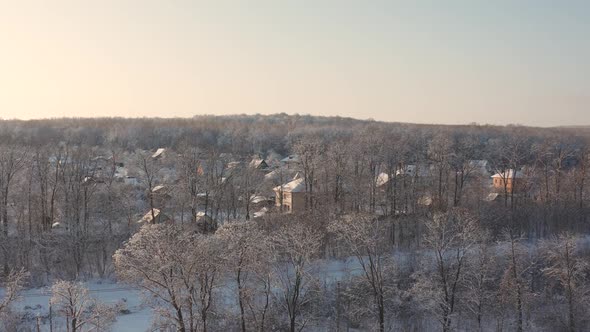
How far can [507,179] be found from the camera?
45500 mm

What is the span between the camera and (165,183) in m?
45.1

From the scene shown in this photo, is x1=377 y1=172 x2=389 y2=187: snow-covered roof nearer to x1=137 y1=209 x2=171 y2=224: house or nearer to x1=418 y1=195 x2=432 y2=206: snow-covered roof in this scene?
x1=418 y1=195 x2=432 y2=206: snow-covered roof

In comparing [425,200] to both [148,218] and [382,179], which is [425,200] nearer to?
[382,179]

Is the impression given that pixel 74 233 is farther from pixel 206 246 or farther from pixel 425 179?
pixel 425 179

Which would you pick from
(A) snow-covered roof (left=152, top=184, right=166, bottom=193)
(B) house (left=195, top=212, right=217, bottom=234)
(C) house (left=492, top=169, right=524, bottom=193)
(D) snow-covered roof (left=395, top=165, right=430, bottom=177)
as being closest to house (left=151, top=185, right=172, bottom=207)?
(A) snow-covered roof (left=152, top=184, right=166, bottom=193)

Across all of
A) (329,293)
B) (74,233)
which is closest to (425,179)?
(329,293)

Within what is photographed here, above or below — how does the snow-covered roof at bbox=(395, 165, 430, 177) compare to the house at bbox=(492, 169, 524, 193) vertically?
above

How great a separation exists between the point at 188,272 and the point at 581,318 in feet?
61.3

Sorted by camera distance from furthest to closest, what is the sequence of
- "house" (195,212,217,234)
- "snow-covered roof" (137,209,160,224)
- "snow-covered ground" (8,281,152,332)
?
1. "snow-covered roof" (137,209,160,224)
2. "house" (195,212,217,234)
3. "snow-covered ground" (8,281,152,332)

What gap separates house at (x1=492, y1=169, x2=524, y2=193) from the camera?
44469 mm

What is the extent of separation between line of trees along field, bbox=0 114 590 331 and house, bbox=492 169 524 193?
1.86ft

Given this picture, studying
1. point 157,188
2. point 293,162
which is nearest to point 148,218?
point 157,188

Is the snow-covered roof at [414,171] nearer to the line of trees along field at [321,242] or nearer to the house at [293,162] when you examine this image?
the line of trees along field at [321,242]

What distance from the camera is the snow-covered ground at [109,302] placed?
2350 centimetres
